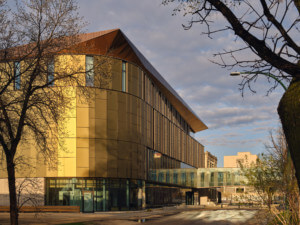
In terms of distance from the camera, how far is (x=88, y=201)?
1609 inches

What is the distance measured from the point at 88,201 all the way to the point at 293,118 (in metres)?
38.8

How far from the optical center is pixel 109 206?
42.3 meters

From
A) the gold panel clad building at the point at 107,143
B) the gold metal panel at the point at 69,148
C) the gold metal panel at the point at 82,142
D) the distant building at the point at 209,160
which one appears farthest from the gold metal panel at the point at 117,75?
the distant building at the point at 209,160

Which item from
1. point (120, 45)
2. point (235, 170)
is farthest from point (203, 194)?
point (120, 45)

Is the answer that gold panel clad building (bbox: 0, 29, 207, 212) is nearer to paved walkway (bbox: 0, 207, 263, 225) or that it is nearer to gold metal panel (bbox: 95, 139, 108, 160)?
gold metal panel (bbox: 95, 139, 108, 160)

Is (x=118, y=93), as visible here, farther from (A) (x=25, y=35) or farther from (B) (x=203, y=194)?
(B) (x=203, y=194)

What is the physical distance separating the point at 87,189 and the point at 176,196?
31016 millimetres

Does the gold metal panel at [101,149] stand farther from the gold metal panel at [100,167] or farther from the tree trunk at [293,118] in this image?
the tree trunk at [293,118]

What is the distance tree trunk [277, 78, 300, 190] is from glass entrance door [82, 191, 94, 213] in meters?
38.3

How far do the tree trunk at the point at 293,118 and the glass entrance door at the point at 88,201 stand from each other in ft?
126

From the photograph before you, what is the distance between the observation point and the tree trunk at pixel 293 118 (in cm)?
425

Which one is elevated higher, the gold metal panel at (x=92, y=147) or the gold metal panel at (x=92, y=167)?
the gold metal panel at (x=92, y=147)

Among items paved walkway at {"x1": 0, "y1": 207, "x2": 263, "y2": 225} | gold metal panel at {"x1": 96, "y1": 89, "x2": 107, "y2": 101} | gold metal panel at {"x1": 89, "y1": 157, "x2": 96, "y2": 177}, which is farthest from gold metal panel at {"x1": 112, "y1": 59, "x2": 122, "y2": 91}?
paved walkway at {"x1": 0, "y1": 207, "x2": 263, "y2": 225}

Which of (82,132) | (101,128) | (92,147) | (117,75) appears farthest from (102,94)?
(92,147)
